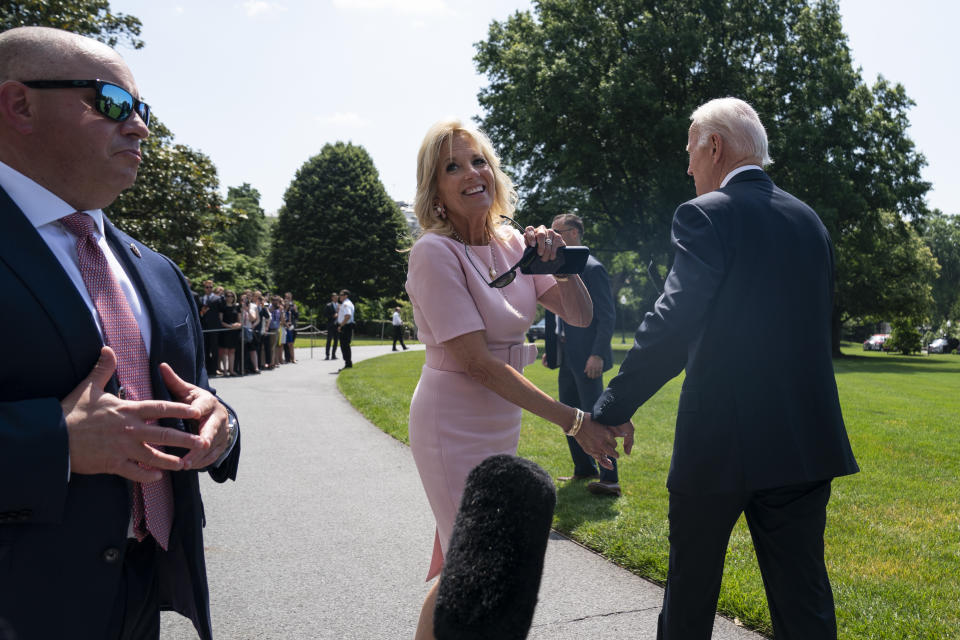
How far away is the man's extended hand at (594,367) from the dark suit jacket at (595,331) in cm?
5

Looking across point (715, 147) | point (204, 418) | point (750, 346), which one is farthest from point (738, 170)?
point (204, 418)

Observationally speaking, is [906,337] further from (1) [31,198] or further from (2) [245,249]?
(1) [31,198]

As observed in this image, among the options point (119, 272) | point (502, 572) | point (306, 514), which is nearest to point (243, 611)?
point (306, 514)

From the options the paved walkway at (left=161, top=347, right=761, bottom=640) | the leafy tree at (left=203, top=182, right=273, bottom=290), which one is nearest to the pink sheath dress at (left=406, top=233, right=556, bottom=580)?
the paved walkway at (left=161, top=347, right=761, bottom=640)

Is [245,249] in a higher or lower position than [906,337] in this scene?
higher

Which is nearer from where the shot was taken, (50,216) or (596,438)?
(50,216)

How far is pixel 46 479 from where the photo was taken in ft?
4.88

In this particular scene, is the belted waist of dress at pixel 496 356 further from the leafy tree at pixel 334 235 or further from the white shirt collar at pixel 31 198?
the leafy tree at pixel 334 235

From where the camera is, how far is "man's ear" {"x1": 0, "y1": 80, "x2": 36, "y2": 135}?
5.55ft

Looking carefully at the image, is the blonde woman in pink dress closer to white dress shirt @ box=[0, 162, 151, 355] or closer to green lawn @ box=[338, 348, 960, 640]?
white dress shirt @ box=[0, 162, 151, 355]

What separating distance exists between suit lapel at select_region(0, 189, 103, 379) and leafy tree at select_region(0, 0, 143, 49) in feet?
52.7

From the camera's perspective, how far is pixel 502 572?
0.96 meters

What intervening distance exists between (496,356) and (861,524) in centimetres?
471

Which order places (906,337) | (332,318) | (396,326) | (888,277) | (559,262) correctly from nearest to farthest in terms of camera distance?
(559,262) < (332,318) < (396,326) < (888,277) < (906,337)
